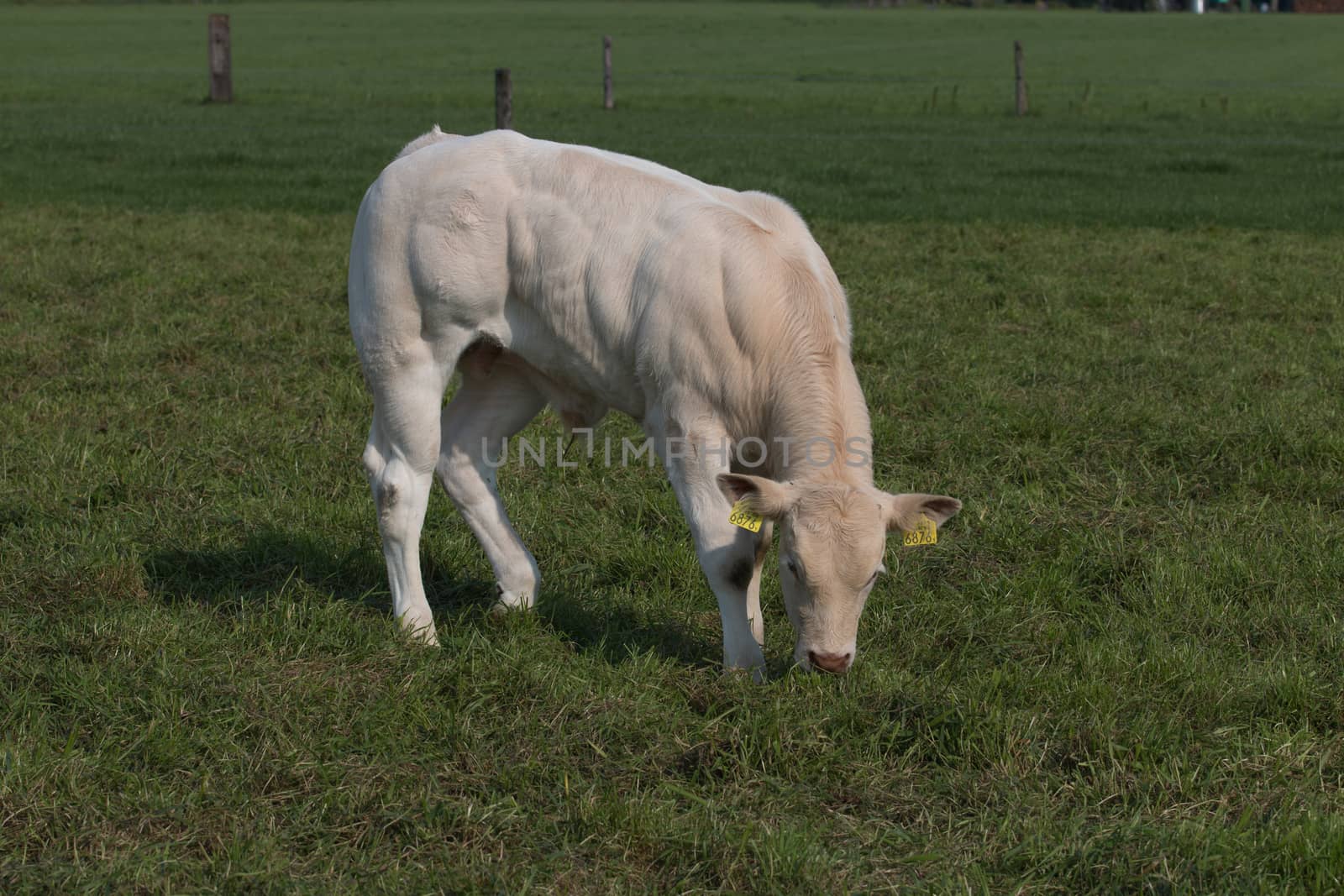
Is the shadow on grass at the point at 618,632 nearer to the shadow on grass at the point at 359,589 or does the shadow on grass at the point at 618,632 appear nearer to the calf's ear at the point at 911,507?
the shadow on grass at the point at 359,589

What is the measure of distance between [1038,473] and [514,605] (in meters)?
2.84

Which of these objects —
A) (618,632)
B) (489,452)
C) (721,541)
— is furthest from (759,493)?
(489,452)

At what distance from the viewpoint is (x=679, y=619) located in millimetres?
5324

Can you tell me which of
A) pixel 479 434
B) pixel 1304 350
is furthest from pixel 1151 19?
pixel 479 434

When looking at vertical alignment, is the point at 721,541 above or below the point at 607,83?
below

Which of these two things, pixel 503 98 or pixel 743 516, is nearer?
pixel 743 516

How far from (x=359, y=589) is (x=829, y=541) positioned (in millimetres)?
2111

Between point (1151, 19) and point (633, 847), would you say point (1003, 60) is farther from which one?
point (633, 847)

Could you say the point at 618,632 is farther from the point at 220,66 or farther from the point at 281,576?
the point at 220,66

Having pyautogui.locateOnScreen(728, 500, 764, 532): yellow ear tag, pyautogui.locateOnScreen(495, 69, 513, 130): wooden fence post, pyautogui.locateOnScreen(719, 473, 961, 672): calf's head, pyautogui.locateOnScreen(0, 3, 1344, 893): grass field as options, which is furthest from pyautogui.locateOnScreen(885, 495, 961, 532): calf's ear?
pyautogui.locateOnScreen(495, 69, 513, 130): wooden fence post

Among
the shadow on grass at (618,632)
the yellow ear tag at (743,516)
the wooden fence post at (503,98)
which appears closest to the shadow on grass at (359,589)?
the shadow on grass at (618,632)

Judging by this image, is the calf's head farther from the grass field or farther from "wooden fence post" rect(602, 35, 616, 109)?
"wooden fence post" rect(602, 35, 616, 109)

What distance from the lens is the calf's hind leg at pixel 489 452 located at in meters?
5.40

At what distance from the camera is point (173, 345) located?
8.70 meters
